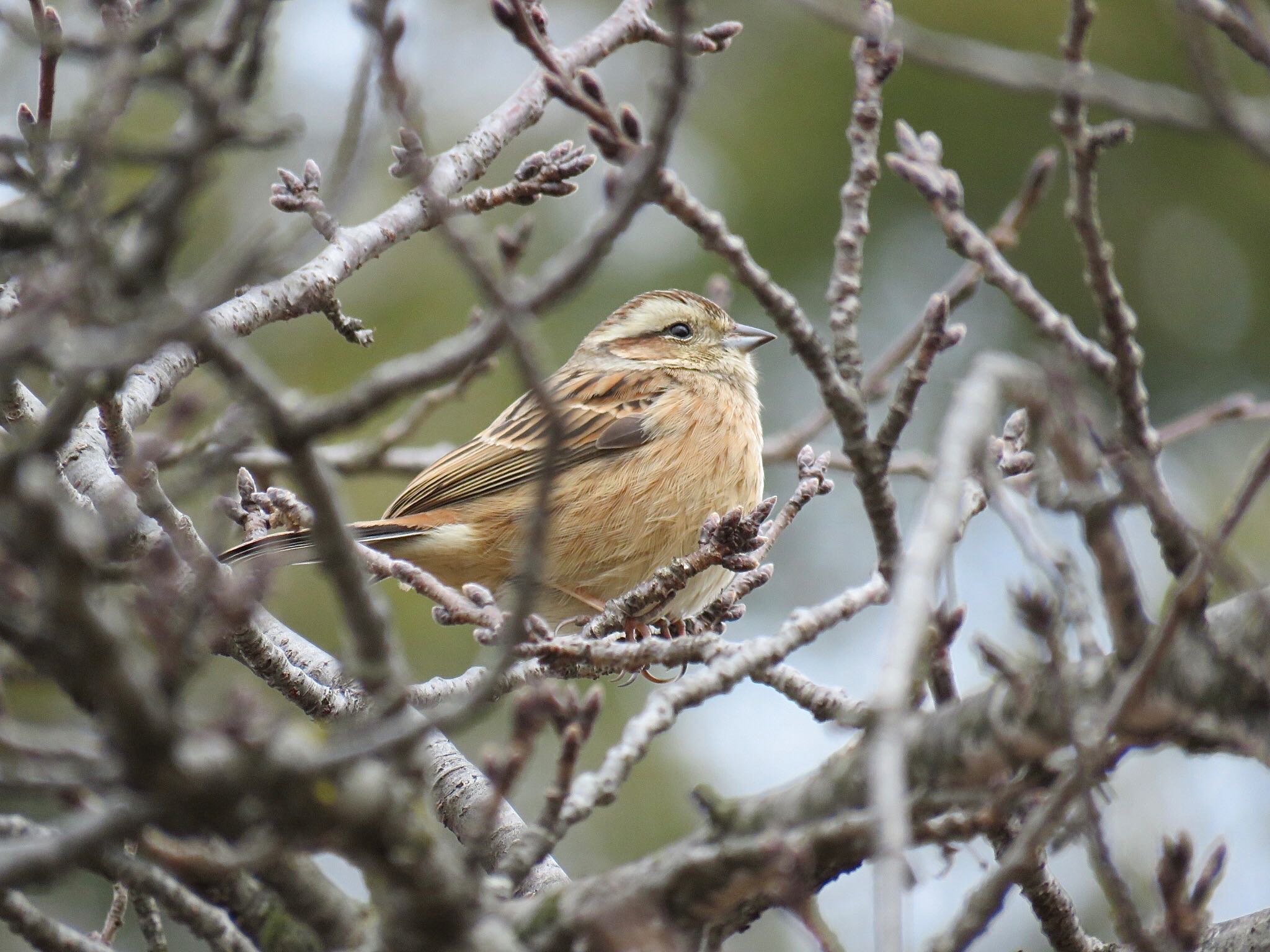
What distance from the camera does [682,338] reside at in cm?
681

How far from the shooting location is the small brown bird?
5.70 meters

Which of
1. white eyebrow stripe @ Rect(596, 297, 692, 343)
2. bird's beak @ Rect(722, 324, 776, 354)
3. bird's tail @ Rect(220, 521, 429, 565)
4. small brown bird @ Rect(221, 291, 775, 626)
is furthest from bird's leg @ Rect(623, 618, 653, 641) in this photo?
white eyebrow stripe @ Rect(596, 297, 692, 343)

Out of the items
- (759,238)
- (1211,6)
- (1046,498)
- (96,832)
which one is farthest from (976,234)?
(759,238)

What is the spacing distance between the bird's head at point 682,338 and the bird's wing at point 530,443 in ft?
0.92

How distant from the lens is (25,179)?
2664mm

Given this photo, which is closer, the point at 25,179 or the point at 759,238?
the point at 25,179

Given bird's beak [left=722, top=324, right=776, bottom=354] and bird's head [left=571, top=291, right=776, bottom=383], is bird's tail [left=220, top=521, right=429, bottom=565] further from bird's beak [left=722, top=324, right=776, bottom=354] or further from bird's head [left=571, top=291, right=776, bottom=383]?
bird's beak [left=722, top=324, right=776, bottom=354]

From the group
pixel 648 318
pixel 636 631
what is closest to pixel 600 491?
pixel 636 631

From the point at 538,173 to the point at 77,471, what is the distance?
1796 mm

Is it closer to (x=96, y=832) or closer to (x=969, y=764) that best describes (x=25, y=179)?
(x=96, y=832)

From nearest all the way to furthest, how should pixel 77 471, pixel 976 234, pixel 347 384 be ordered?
pixel 976 234, pixel 77 471, pixel 347 384

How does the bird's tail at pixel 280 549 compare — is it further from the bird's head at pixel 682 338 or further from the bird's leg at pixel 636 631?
the bird's head at pixel 682 338

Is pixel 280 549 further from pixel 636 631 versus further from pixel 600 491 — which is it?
pixel 600 491

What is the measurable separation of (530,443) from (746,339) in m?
1.34
